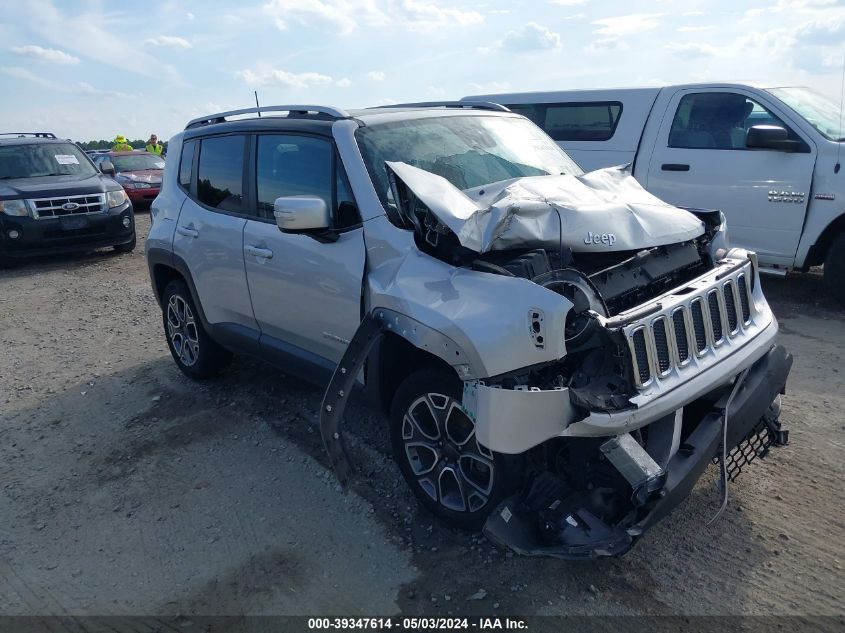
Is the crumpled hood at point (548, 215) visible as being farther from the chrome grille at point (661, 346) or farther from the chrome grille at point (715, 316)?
the chrome grille at point (661, 346)

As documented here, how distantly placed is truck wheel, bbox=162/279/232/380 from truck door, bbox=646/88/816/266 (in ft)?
15.6

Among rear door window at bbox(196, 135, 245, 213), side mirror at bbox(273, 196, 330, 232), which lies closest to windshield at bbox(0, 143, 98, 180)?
rear door window at bbox(196, 135, 245, 213)

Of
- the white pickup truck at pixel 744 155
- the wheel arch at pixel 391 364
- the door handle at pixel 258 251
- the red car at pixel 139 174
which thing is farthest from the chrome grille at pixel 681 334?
the red car at pixel 139 174

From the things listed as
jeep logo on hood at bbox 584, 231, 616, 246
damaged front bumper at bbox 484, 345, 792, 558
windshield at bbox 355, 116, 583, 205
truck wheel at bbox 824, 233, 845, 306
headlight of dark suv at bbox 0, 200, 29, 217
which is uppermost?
windshield at bbox 355, 116, 583, 205

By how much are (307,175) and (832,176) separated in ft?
15.7

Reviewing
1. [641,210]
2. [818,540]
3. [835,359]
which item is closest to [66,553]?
[641,210]

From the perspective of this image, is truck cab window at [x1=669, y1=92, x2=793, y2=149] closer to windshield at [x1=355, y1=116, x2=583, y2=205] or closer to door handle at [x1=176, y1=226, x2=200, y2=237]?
windshield at [x1=355, y1=116, x2=583, y2=205]

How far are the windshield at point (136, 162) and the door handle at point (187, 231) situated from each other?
13.4 meters

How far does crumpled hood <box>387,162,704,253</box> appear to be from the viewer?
2.95 meters

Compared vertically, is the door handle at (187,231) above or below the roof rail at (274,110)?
below

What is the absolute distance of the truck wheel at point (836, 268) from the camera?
242 inches

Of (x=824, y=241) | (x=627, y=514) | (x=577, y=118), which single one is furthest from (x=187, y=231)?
(x=824, y=241)

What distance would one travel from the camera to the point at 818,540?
3.08 meters

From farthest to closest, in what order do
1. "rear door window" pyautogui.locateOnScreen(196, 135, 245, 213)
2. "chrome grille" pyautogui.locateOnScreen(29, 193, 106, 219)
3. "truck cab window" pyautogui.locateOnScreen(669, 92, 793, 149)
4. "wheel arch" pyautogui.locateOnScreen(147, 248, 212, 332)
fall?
1. "chrome grille" pyautogui.locateOnScreen(29, 193, 106, 219)
2. "truck cab window" pyautogui.locateOnScreen(669, 92, 793, 149)
3. "wheel arch" pyautogui.locateOnScreen(147, 248, 212, 332)
4. "rear door window" pyautogui.locateOnScreen(196, 135, 245, 213)
